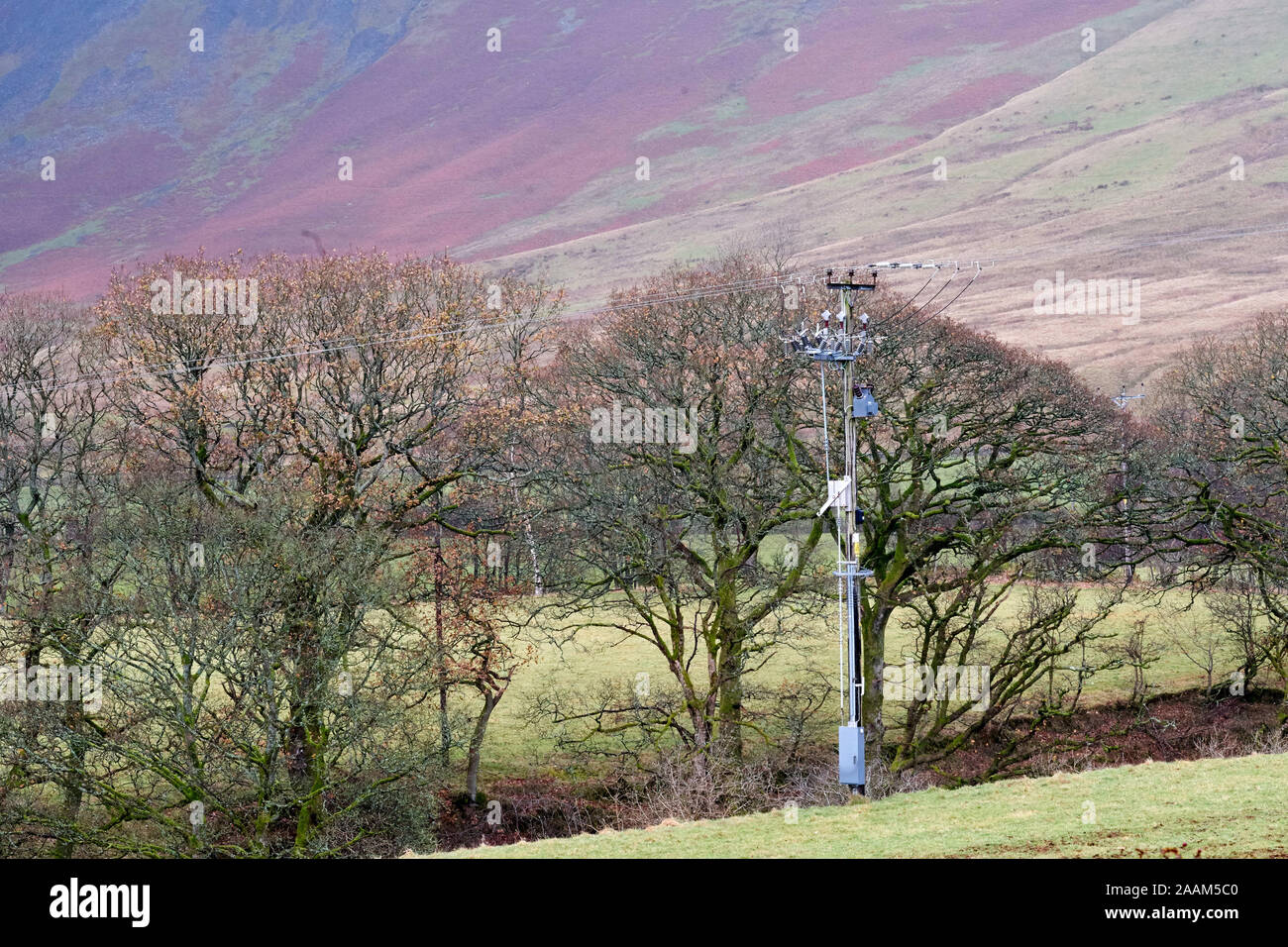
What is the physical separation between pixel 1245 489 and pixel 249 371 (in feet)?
109

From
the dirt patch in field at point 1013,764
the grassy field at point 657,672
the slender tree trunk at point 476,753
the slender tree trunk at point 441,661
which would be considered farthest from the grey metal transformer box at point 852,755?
the slender tree trunk at point 476,753

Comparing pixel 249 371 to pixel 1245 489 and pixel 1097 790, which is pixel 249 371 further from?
pixel 1245 489

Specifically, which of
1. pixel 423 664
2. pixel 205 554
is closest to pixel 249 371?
pixel 205 554

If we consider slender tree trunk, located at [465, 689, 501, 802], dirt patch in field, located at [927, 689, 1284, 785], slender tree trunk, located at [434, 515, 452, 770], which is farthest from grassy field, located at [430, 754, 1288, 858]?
slender tree trunk, located at [465, 689, 501, 802]

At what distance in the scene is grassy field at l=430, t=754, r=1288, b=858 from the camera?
58.4ft

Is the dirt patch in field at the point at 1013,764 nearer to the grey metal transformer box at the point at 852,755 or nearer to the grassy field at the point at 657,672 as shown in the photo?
the grassy field at the point at 657,672

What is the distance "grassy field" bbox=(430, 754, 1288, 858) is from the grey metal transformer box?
0.97 metres

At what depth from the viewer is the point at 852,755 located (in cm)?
2708

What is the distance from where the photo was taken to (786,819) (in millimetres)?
23578

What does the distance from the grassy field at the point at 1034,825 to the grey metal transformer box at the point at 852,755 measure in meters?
0.97

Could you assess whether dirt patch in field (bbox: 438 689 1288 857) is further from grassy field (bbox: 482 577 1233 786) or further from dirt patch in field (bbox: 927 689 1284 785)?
grassy field (bbox: 482 577 1233 786)

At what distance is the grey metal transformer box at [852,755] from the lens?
26797 mm


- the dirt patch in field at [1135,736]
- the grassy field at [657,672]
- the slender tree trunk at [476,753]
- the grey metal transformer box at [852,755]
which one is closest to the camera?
the grey metal transformer box at [852,755]

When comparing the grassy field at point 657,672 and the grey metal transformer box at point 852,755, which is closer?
the grey metal transformer box at point 852,755
